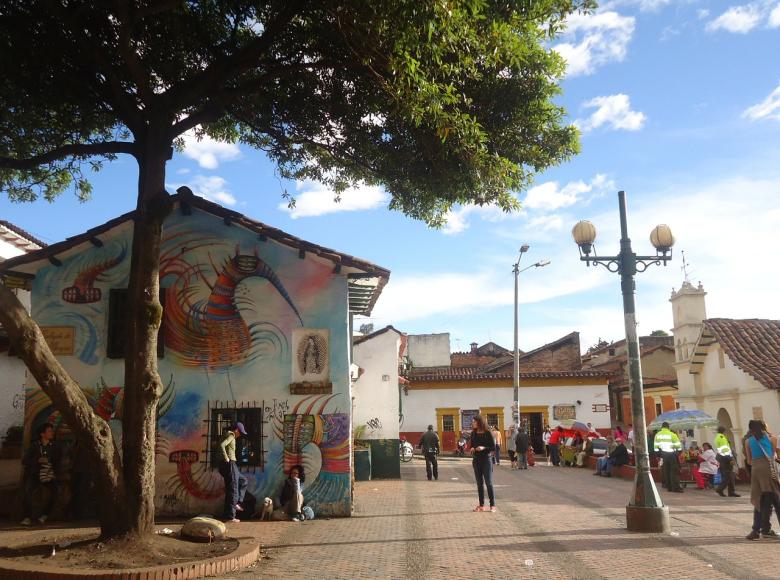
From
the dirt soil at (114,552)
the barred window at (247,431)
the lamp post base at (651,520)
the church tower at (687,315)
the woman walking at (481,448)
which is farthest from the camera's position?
the church tower at (687,315)

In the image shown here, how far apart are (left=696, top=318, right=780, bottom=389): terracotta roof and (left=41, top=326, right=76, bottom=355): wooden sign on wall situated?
60.9 feet

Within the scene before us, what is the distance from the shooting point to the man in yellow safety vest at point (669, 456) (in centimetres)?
1662

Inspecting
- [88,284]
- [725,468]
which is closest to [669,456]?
[725,468]

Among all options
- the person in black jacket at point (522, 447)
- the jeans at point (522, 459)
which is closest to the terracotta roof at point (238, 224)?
the person in black jacket at point (522, 447)

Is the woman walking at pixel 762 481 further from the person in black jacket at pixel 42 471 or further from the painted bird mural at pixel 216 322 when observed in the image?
the person in black jacket at pixel 42 471

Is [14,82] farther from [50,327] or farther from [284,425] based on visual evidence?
[284,425]

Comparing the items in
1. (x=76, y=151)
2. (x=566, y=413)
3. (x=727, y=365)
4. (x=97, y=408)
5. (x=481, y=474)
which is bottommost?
(x=481, y=474)

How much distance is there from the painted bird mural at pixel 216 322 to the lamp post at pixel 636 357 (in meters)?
5.37

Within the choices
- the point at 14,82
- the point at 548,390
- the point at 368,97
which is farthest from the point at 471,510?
the point at 548,390

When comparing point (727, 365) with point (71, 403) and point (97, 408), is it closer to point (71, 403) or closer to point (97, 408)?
point (97, 408)

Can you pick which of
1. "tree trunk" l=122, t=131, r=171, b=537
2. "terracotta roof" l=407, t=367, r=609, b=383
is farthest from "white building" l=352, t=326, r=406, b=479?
"tree trunk" l=122, t=131, r=171, b=537

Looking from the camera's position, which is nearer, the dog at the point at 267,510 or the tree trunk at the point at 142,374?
the tree trunk at the point at 142,374

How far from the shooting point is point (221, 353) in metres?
12.7

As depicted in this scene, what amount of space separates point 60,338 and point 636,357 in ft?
33.0
